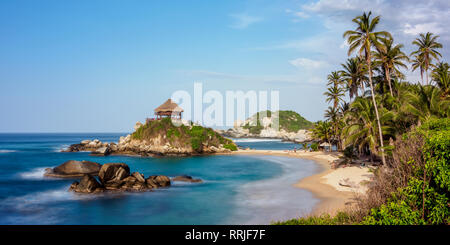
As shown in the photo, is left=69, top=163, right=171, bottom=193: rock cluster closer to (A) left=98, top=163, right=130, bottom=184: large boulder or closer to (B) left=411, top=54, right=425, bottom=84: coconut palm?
(A) left=98, top=163, right=130, bottom=184: large boulder

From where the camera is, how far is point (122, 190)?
29.4 meters

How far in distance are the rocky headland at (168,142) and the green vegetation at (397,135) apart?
34230 millimetres

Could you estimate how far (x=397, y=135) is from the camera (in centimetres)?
2338

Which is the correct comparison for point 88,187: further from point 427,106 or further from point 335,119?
point 335,119

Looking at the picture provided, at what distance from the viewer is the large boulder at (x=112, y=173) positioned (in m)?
30.5

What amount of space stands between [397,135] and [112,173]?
28088 mm

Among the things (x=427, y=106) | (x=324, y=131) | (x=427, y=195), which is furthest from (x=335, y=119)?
(x=427, y=195)

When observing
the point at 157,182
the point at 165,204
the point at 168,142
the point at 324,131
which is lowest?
the point at 165,204

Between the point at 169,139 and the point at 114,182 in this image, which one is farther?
the point at 169,139

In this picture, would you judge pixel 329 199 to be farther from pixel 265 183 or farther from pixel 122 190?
pixel 122 190

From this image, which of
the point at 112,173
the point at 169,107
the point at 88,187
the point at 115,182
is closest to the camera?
the point at 88,187

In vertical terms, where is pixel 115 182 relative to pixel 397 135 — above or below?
below

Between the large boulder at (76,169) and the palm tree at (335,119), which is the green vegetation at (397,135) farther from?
the large boulder at (76,169)

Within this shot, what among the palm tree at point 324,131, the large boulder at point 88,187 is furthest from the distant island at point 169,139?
the large boulder at point 88,187
